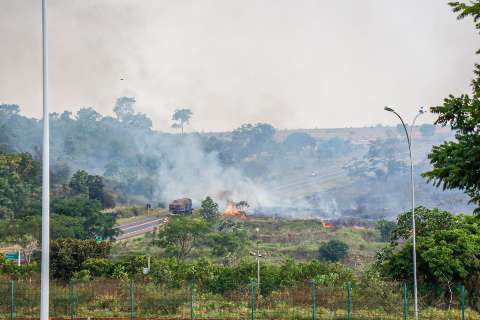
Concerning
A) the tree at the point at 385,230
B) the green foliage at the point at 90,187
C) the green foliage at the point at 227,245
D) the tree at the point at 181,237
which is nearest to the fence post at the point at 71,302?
the green foliage at the point at 227,245

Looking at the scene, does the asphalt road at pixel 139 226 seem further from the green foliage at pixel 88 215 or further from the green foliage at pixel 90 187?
the green foliage at pixel 90 187

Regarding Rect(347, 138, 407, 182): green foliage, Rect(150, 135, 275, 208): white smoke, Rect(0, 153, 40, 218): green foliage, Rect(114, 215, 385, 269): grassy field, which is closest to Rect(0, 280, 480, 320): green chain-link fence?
Rect(114, 215, 385, 269): grassy field

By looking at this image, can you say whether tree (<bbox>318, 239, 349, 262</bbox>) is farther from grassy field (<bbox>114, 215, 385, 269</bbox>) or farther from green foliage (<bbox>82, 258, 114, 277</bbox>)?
green foliage (<bbox>82, 258, 114, 277</bbox>)

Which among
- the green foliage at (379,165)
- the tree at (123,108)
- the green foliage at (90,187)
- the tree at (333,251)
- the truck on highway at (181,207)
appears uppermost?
the tree at (123,108)

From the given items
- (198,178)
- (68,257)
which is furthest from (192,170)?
(68,257)

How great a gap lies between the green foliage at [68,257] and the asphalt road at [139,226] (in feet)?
124

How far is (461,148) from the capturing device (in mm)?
19016

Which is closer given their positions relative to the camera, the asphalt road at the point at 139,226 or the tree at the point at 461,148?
the tree at the point at 461,148

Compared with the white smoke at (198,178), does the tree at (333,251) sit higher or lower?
lower

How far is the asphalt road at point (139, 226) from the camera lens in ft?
334

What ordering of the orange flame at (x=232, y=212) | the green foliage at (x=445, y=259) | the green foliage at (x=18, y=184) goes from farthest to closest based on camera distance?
the orange flame at (x=232, y=212) < the green foliage at (x=18, y=184) < the green foliage at (x=445, y=259)

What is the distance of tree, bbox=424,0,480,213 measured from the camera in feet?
61.4

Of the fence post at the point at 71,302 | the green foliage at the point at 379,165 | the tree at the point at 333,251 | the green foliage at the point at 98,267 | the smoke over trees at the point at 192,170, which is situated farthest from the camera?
the green foliage at the point at 379,165

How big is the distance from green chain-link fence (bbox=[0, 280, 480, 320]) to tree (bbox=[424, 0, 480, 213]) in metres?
15.0
